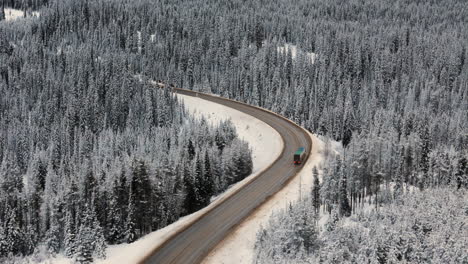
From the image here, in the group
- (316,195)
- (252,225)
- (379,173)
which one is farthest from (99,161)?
(379,173)

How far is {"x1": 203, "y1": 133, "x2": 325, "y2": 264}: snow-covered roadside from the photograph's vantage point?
4766 cm

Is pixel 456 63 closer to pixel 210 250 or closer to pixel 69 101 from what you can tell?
pixel 69 101

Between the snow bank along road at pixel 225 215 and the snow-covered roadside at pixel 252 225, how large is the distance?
946mm

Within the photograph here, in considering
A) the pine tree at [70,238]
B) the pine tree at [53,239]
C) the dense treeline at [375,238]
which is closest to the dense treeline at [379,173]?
the dense treeline at [375,238]

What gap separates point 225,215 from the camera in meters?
58.4

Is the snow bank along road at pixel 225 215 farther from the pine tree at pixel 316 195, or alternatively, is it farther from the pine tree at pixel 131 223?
the pine tree at pixel 131 223

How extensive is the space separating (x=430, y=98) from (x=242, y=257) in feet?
474

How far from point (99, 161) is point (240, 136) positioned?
35.6 m

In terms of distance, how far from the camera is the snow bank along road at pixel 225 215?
48.7m

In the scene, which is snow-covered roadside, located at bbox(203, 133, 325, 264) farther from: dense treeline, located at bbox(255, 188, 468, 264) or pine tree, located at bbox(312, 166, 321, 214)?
pine tree, located at bbox(312, 166, 321, 214)

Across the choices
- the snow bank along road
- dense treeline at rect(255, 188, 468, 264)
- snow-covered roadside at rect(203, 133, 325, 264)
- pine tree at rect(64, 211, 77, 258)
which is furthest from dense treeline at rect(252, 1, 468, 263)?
pine tree at rect(64, 211, 77, 258)

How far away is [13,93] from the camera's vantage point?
19000 cm

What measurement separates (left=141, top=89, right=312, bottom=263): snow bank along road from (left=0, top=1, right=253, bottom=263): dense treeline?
18.1ft

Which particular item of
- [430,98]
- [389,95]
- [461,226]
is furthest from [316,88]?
[461,226]
